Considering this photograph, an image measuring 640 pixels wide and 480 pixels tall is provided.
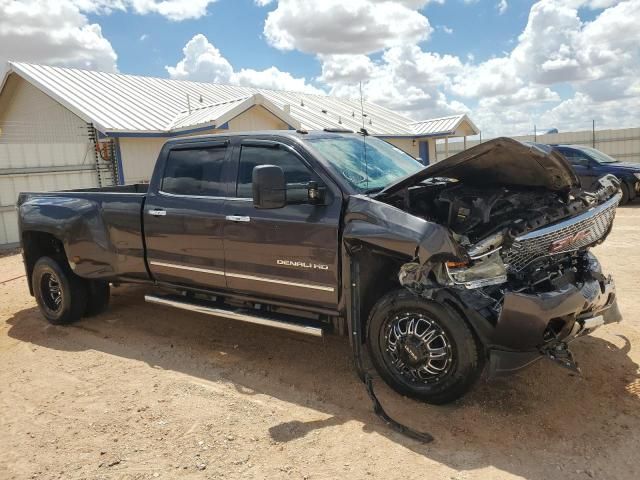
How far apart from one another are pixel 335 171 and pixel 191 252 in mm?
1562

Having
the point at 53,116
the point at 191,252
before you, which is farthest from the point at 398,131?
the point at 191,252

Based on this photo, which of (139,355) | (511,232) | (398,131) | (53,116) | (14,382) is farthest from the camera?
(398,131)

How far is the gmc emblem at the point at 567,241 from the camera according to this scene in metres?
3.73

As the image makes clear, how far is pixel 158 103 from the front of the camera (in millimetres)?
18266

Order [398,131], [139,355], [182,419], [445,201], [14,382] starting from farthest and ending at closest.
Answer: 1. [398,131]
2. [139,355]
3. [14,382]
4. [445,201]
5. [182,419]

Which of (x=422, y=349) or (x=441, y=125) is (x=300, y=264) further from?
(x=441, y=125)

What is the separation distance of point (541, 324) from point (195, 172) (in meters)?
3.19

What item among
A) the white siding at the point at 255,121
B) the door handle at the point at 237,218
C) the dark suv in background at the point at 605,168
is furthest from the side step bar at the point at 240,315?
the dark suv in background at the point at 605,168

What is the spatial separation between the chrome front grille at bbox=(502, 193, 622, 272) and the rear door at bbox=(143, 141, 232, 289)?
7.67 feet

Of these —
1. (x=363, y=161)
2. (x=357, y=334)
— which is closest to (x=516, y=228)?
(x=357, y=334)

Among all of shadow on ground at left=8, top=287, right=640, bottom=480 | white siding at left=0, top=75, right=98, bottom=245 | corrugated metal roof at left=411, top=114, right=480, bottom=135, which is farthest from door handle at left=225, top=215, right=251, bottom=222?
corrugated metal roof at left=411, top=114, right=480, bottom=135

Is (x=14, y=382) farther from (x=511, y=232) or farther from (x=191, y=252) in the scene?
(x=511, y=232)

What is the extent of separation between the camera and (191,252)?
4871 millimetres

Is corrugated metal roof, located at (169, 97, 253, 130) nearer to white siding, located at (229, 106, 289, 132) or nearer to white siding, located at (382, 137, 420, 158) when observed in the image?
white siding, located at (229, 106, 289, 132)
